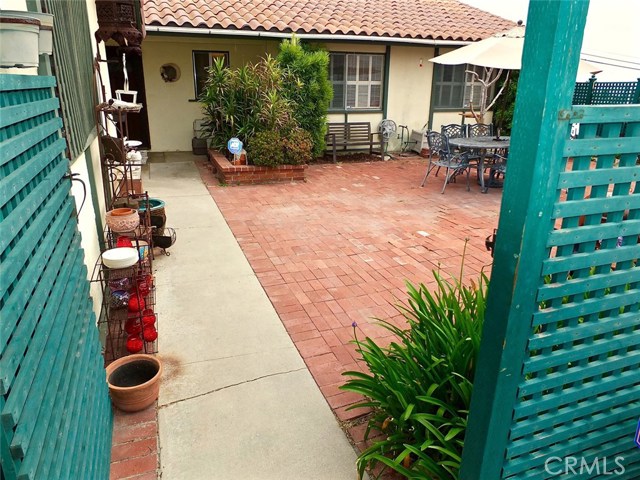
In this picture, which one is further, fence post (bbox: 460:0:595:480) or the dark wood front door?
the dark wood front door

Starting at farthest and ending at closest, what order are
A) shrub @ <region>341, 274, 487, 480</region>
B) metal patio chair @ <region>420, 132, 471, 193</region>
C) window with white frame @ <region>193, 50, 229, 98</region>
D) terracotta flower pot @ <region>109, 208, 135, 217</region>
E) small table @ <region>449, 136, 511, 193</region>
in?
window with white frame @ <region>193, 50, 229, 98</region>
metal patio chair @ <region>420, 132, 471, 193</region>
small table @ <region>449, 136, 511, 193</region>
terracotta flower pot @ <region>109, 208, 135, 217</region>
shrub @ <region>341, 274, 487, 480</region>

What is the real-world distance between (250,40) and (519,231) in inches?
413

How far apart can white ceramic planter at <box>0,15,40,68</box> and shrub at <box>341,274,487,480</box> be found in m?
2.13

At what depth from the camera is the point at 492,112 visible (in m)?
12.3

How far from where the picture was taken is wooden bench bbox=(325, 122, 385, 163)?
10555 mm

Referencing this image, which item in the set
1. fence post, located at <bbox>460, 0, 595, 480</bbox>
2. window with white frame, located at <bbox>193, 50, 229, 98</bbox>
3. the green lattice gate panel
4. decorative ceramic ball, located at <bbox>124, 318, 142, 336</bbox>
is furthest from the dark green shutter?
window with white frame, located at <bbox>193, 50, 229, 98</bbox>

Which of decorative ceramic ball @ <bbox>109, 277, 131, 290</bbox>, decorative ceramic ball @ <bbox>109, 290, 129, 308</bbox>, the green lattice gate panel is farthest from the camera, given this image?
decorative ceramic ball @ <bbox>109, 290, 129, 308</bbox>

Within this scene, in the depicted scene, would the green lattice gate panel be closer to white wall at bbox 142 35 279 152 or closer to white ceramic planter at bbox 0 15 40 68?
Answer: white ceramic planter at bbox 0 15 40 68

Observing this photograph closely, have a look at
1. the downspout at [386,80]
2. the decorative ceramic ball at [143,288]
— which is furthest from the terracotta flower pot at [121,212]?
the downspout at [386,80]

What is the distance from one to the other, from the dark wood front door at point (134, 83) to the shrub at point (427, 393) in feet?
30.5

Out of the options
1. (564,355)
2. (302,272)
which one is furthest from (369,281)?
(564,355)

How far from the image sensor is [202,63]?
10.6 meters

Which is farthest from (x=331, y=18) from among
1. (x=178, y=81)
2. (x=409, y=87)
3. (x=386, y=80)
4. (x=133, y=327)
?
(x=133, y=327)

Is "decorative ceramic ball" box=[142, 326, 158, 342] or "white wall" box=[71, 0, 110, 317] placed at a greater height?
"white wall" box=[71, 0, 110, 317]
